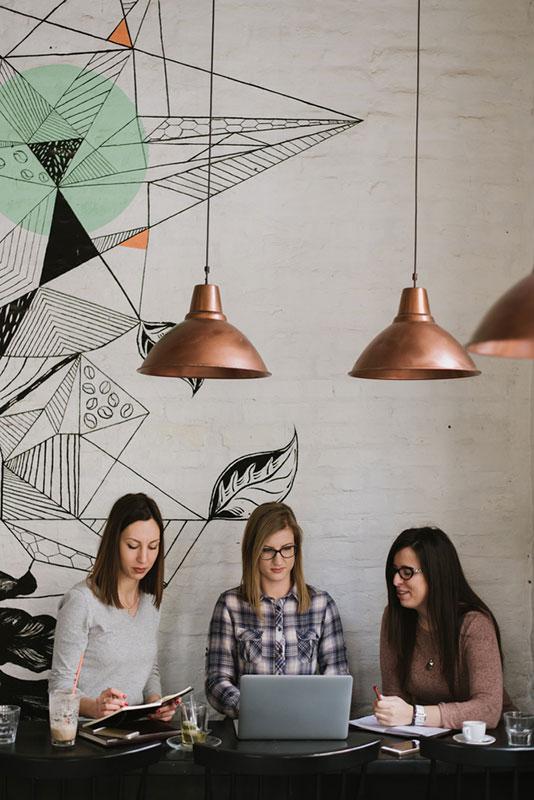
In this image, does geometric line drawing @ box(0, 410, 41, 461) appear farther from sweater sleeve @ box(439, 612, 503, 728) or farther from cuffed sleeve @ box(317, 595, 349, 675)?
sweater sleeve @ box(439, 612, 503, 728)

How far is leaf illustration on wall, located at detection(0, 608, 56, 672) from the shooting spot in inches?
144

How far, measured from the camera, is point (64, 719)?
2.74 m

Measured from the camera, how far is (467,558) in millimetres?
3836

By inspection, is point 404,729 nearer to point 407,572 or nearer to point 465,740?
point 465,740

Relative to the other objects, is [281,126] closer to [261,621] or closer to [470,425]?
[470,425]

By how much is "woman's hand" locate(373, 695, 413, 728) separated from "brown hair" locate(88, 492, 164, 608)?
89cm

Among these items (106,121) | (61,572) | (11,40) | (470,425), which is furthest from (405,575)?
(11,40)

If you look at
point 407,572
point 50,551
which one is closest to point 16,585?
point 50,551

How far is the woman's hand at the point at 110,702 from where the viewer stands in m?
2.97

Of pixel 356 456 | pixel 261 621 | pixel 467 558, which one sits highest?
pixel 356 456

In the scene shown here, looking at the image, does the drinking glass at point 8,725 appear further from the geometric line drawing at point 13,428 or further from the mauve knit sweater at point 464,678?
the mauve knit sweater at point 464,678

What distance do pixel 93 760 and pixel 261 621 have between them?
108cm

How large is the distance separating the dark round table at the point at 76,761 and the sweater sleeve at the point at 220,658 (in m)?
0.71

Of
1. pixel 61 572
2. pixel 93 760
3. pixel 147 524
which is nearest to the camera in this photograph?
pixel 93 760
